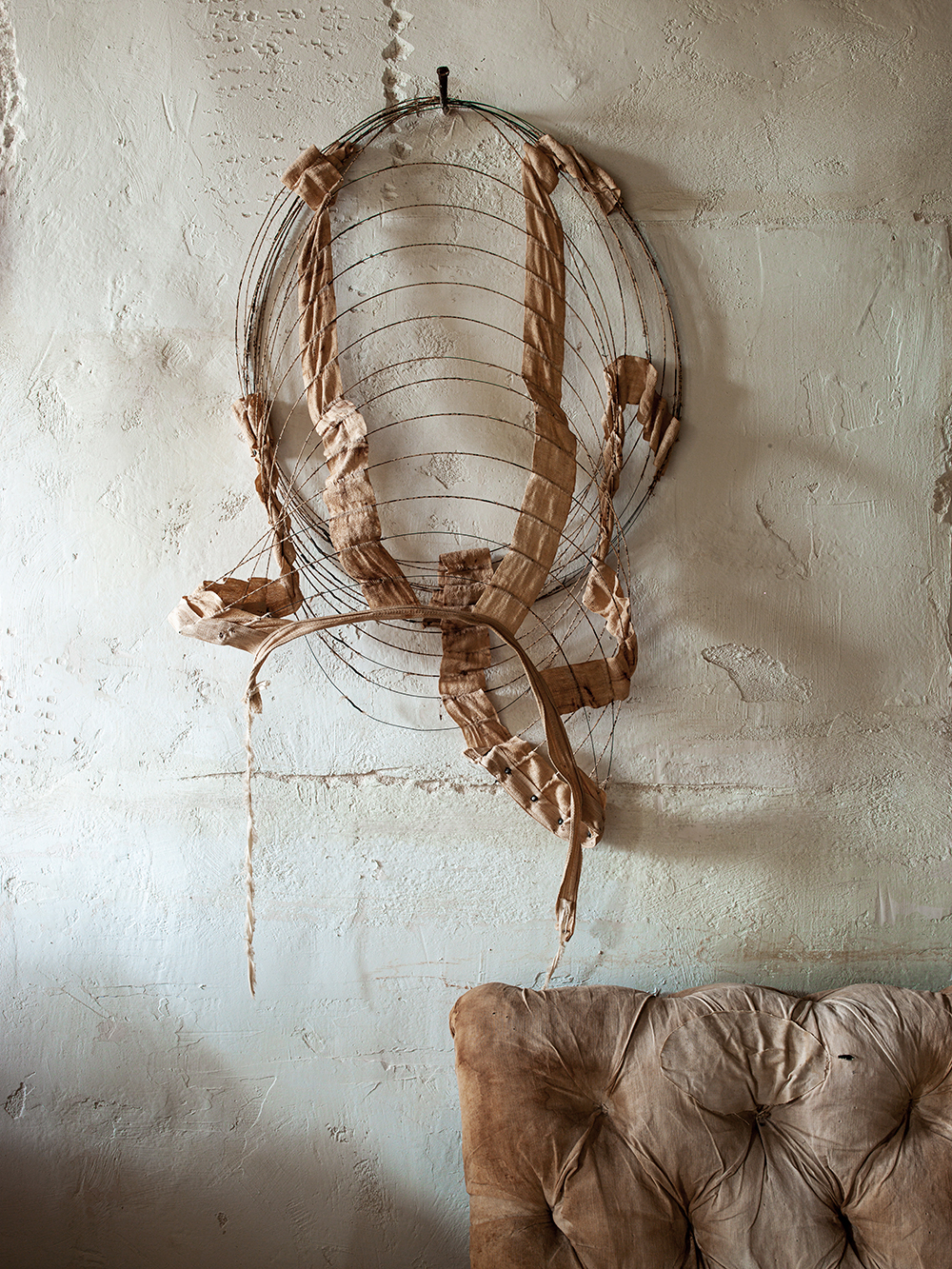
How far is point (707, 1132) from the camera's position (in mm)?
1169

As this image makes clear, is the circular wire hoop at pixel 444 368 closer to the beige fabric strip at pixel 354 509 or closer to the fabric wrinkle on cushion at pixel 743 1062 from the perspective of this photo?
the beige fabric strip at pixel 354 509

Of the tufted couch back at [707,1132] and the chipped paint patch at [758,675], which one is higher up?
the chipped paint patch at [758,675]

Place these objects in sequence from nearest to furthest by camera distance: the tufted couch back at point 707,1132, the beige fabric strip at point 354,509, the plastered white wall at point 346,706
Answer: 1. the tufted couch back at point 707,1132
2. the beige fabric strip at point 354,509
3. the plastered white wall at point 346,706

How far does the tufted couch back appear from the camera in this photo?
1.12 metres

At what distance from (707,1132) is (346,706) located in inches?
35.0

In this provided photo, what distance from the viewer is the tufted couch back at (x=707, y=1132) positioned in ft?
3.67

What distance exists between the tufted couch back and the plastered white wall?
0.21 meters

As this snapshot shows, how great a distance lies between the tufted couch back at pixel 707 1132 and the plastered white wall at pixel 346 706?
0.68ft

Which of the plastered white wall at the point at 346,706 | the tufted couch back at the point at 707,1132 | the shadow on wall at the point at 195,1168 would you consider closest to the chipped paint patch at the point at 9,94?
the plastered white wall at the point at 346,706

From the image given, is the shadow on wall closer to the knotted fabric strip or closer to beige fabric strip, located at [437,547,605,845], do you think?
the knotted fabric strip

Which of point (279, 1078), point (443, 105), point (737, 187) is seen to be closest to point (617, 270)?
point (737, 187)

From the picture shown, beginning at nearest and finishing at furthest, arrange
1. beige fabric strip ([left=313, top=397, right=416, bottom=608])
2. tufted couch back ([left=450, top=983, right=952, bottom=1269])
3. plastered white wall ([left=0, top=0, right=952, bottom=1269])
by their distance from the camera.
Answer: tufted couch back ([left=450, top=983, right=952, bottom=1269]) → beige fabric strip ([left=313, top=397, right=416, bottom=608]) → plastered white wall ([left=0, top=0, right=952, bottom=1269])

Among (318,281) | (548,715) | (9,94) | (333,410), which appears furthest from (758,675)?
(9,94)

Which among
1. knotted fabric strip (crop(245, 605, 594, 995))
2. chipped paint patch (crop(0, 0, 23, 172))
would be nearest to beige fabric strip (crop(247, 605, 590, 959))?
knotted fabric strip (crop(245, 605, 594, 995))
